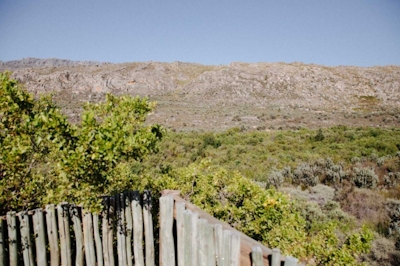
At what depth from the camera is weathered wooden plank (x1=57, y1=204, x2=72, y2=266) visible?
3.54 metres

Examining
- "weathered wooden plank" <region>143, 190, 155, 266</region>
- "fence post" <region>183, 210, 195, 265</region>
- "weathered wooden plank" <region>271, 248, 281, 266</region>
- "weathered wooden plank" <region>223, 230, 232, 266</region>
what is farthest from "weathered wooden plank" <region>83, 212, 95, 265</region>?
"weathered wooden plank" <region>271, 248, 281, 266</region>

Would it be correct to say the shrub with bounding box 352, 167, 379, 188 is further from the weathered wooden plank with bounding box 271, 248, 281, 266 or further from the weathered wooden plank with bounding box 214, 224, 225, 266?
the weathered wooden plank with bounding box 271, 248, 281, 266

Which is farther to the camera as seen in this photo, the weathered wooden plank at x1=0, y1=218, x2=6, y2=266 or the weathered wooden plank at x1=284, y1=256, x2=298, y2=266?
the weathered wooden plank at x1=0, y1=218, x2=6, y2=266

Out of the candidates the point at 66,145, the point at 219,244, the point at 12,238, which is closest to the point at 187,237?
the point at 219,244

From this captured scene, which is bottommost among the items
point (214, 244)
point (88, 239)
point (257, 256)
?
point (88, 239)

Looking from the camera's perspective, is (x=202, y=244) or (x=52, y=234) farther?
(x=52, y=234)

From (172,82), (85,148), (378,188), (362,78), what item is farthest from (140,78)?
(85,148)

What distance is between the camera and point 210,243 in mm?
2881

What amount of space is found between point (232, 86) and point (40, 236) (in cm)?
6318

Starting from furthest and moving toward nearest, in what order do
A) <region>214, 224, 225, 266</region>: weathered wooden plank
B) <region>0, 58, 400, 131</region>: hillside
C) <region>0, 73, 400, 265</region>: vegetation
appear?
<region>0, 58, 400, 131</region>: hillside → <region>0, 73, 400, 265</region>: vegetation → <region>214, 224, 225, 266</region>: weathered wooden plank

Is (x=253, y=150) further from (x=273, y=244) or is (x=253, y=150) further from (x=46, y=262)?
(x=46, y=262)

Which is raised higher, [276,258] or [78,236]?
[276,258]

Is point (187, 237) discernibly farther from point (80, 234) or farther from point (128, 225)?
point (80, 234)

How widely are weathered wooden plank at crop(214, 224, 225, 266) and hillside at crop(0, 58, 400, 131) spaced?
128 ft
